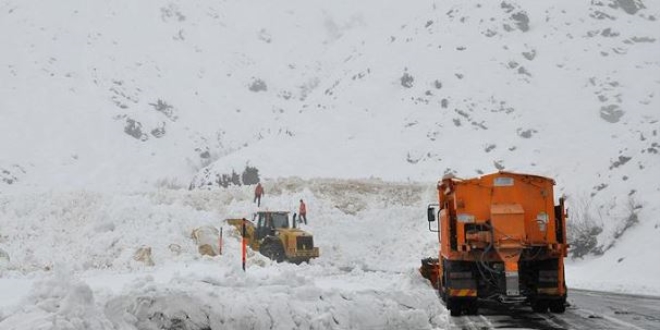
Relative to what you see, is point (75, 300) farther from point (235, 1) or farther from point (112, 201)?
point (235, 1)

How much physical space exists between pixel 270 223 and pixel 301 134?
39761 mm

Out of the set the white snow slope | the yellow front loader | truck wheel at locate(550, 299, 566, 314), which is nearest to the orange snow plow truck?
truck wheel at locate(550, 299, 566, 314)

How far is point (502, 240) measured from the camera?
39.1ft

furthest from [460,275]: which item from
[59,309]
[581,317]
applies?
[59,309]

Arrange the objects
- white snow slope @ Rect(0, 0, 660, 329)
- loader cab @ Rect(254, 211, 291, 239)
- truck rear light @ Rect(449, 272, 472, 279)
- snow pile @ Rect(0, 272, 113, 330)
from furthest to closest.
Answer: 1. loader cab @ Rect(254, 211, 291, 239)
2. truck rear light @ Rect(449, 272, 472, 279)
3. white snow slope @ Rect(0, 0, 660, 329)
4. snow pile @ Rect(0, 272, 113, 330)

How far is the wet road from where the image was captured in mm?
10758

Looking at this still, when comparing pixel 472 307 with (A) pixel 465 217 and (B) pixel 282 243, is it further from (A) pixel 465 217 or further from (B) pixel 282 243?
(B) pixel 282 243

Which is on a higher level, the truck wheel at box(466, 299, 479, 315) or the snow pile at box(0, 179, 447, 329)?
the snow pile at box(0, 179, 447, 329)

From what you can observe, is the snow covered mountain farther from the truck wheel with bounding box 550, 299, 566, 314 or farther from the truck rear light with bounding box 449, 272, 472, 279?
the truck rear light with bounding box 449, 272, 472, 279

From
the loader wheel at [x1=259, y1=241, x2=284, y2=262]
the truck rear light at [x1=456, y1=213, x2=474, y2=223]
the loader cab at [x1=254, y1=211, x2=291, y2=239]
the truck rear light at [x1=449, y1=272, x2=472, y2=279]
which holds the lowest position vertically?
the loader wheel at [x1=259, y1=241, x2=284, y2=262]

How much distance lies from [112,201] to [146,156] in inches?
2088

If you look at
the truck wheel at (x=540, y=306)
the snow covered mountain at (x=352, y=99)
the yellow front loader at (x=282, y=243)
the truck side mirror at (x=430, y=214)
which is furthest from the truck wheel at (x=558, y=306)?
the snow covered mountain at (x=352, y=99)

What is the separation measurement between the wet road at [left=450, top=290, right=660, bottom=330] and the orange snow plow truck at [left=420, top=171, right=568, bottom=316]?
0.43 metres

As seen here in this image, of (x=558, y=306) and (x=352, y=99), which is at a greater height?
(x=352, y=99)
